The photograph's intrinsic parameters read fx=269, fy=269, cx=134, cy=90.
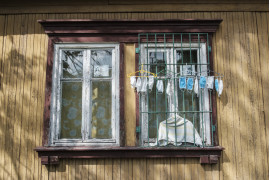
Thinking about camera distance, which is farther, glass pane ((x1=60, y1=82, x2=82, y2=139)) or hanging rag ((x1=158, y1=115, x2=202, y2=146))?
glass pane ((x1=60, y1=82, x2=82, y2=139))

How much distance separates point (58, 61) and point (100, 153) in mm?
1566

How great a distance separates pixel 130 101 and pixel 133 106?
0.09m

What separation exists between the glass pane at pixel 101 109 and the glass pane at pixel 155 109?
2.02 feet

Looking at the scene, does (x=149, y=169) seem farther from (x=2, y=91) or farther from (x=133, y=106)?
(x=2, y=91)

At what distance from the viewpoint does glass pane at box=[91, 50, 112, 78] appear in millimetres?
4207

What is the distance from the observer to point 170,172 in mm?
3896

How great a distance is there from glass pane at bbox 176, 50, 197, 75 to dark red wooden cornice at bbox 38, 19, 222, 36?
34 cm

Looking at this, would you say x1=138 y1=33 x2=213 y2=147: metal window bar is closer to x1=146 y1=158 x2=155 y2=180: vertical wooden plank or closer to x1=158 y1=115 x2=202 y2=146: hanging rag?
x1=158 y1=115 x2=202 y2=146: hanging rag

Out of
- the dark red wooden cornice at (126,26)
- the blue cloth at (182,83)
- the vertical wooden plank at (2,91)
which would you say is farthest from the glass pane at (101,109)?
the vertical wooden plank at (2,91)

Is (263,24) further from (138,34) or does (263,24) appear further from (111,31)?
(111,31)

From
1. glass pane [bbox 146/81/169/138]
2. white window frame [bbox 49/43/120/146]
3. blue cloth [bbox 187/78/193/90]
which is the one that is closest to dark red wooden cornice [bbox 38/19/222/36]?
white window frame [bbox 49/43/120/146]

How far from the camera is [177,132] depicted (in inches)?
156

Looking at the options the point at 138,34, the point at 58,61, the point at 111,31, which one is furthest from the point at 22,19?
the point at 138,34

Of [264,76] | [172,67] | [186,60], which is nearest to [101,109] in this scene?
[172,67]
